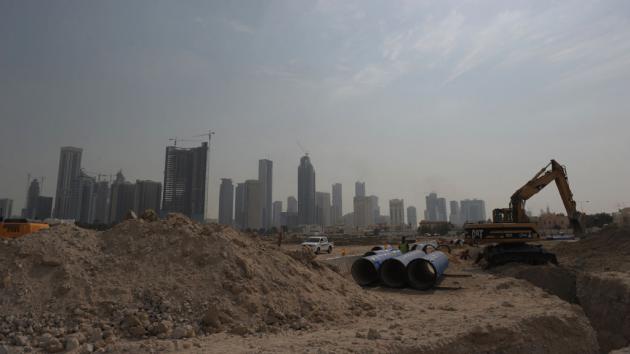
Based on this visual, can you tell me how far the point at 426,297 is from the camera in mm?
12438

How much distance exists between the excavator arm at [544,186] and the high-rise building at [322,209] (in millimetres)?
106911

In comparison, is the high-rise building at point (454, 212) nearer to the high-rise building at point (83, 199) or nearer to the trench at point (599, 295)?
the high-rise building at point (83, 199)

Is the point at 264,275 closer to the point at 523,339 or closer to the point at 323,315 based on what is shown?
the point at 323,315

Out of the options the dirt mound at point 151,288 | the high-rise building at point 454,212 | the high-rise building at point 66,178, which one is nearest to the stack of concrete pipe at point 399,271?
the dirt mound at point 151,288

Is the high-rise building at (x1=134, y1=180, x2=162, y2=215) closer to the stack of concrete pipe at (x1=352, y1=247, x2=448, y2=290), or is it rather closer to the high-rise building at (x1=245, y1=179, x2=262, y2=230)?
the high-rise building at (x1=245, y1=179, x2=262, y2=230)

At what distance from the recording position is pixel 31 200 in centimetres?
7900

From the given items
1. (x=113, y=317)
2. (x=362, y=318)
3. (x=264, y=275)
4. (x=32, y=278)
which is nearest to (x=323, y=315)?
(x=362, y=318)

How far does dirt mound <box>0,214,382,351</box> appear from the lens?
6676 mm

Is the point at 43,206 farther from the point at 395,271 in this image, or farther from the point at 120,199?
the point at 395,271

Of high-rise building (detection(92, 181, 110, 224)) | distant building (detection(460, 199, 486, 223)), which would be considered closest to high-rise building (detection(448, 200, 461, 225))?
distant building (detection(460, 199, 486, 223))

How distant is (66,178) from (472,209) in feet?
461

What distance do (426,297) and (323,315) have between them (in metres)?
5.40

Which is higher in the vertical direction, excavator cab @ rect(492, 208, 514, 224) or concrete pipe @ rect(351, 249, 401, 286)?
excavator cab @ rect(492, 208, 514, 224)

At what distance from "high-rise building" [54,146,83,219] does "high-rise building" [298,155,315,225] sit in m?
56.7
